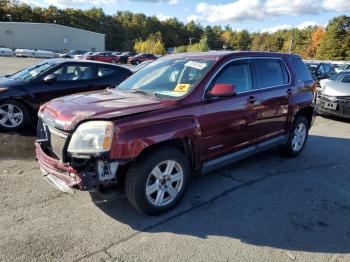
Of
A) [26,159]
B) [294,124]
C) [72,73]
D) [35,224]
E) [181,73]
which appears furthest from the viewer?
[72,73]

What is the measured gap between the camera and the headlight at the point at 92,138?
132 inches

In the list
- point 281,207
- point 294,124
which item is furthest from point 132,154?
point 294,124

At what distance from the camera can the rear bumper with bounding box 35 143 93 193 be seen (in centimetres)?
338

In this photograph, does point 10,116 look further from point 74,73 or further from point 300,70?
point 300,70

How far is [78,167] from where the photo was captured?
343 cm

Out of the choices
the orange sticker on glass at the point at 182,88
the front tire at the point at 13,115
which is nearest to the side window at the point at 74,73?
the front tire at the point at 13,115

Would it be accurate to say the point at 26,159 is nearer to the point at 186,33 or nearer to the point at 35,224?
the point at 35,224

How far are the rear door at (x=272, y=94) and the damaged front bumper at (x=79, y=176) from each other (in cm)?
257

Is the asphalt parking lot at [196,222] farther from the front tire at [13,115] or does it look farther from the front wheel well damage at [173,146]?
the front tire at [13,115]

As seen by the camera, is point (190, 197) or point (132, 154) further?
point (190, 197)

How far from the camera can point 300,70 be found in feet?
20.3

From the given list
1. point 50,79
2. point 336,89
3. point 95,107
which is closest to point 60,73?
point 50,79

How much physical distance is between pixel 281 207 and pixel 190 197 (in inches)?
44.5

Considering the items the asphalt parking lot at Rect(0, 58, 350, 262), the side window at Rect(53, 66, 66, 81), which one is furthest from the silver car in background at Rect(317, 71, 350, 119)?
the side window at Rect(53, 66, 66, 81)
